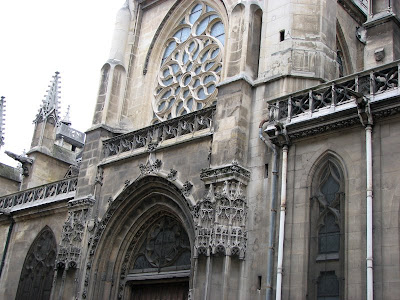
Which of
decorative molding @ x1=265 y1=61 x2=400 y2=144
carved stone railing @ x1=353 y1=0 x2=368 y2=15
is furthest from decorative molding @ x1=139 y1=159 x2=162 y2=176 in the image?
carved stone railing @ x1=353 y1=0 x2=368 y2=15

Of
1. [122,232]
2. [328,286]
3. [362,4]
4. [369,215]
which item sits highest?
[362,4]

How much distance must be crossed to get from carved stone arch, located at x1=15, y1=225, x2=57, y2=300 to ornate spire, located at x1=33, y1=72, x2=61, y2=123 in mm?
6296

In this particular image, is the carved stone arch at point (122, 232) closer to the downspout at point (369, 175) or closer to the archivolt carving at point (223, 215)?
the archivolt carving at point (223, 215)

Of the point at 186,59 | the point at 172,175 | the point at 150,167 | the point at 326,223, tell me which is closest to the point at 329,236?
the point at 326,223

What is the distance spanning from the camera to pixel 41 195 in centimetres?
1986

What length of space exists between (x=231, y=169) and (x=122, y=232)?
4.53 meters

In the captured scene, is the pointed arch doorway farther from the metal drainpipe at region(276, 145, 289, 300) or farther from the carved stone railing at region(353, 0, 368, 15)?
the carved stone railing at region(353, 0, 368, 15)

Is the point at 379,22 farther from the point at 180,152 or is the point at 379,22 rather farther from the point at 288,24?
the point at 180,152

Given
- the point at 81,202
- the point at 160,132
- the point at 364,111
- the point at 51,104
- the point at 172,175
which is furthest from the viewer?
the point at 51,104

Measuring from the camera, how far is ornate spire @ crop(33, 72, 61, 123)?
78.0 feet

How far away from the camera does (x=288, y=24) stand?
14023mm

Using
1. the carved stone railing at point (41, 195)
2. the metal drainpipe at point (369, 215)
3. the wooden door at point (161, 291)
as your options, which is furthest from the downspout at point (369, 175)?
the carved stone railing at point (41, 195)

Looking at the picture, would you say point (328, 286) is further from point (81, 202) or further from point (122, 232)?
point (81, 202)

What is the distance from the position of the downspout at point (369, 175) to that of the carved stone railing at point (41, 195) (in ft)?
33.9
